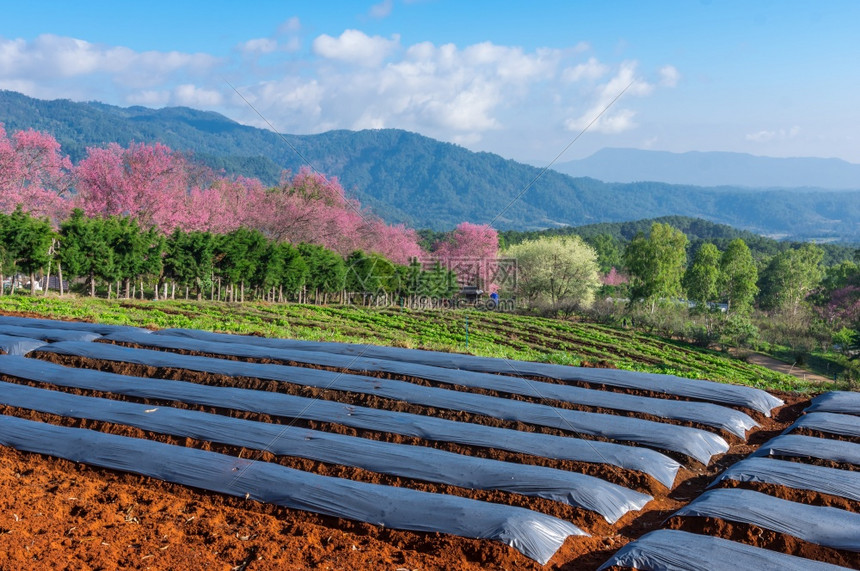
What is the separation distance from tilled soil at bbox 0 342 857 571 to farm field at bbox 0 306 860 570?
2cm

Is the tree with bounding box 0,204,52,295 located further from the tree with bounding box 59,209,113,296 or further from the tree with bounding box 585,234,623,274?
the tree with bounding box 585,234,623,274

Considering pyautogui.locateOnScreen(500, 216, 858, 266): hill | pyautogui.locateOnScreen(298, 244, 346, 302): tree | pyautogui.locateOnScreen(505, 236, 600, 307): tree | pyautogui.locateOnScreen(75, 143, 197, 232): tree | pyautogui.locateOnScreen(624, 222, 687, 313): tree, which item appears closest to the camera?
pyautogui.locateOnScreen(75, 143, 197, 232): tree

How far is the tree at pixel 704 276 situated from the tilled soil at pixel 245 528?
4782 cm

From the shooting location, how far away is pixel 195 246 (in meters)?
29.5

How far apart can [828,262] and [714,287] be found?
50603mm

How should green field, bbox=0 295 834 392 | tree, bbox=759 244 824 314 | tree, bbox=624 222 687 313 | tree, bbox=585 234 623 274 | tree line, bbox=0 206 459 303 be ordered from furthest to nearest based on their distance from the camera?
tree, bbox=585 234 623 274 → tree, bbox=759 244 824 314 → tree, bbox=624 222 687 313 → tree line, bbox=0 206 459 303 → green field, bbox=0 295 834 392

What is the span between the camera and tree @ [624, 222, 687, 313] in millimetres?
49719

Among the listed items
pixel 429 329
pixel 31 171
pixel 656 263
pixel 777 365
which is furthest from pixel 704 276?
pixel 31 171

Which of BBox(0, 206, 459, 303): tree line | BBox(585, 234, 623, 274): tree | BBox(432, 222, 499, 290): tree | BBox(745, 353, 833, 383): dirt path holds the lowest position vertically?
BBox(745, 353, 833, 383): dirt path

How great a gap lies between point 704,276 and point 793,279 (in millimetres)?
13912

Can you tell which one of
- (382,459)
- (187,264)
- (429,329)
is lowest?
(429,329)

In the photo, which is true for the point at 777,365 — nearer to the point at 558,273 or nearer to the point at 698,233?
the point at 558,273

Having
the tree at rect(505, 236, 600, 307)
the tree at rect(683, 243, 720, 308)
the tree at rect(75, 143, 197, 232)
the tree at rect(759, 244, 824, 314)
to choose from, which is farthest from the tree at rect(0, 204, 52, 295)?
the tree at rect(759, 244, 824, 314)

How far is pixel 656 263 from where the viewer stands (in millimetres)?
50062
